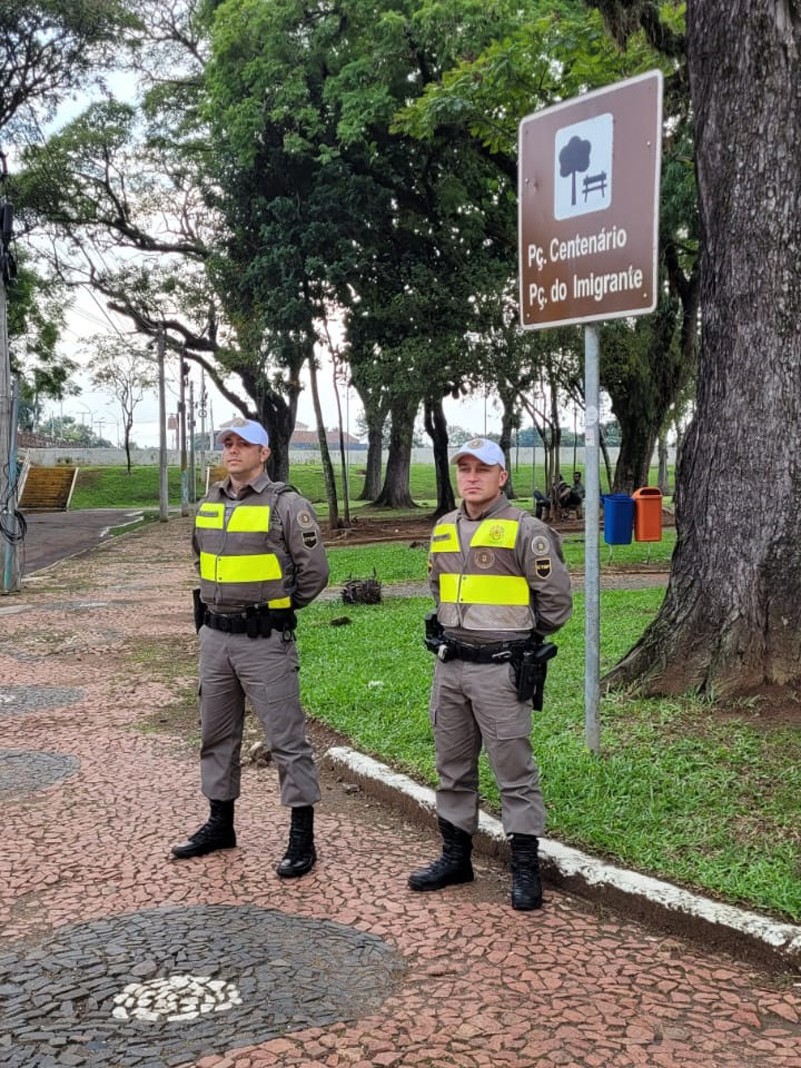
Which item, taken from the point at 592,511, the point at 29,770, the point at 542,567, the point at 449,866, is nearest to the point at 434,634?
the point at 542,567

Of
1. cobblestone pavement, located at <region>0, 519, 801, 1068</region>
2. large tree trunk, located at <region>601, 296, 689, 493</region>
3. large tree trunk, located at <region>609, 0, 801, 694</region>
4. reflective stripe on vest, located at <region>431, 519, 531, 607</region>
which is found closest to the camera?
cobblestone pavement, located at <region>0, 519, 801, 1068</region>

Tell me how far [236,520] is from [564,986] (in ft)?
7.07

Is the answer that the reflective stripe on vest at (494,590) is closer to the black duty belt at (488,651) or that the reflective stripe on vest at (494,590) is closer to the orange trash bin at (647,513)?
the black duty belt at (488,651)

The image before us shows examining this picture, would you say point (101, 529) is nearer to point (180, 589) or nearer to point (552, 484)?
point (552, 484)

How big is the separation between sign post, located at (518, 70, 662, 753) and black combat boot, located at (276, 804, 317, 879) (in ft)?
5.08

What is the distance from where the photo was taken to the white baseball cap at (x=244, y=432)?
4.10 metres

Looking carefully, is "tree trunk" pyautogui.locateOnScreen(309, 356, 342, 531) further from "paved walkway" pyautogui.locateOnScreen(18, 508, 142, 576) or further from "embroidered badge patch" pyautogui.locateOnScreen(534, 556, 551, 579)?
"embroidered badge patch" pyautogui.locateOnScreen(534, 556, 551, 579)

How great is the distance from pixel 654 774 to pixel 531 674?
1.27m

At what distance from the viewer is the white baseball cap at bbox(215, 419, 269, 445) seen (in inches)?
161

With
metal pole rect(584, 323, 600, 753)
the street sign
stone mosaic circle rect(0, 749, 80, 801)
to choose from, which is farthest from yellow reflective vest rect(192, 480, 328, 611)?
stone mosaic circle rect(0, 749, 80, 801)

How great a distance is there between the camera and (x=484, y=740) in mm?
3785

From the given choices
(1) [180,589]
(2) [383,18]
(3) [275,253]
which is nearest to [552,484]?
(3) [275,253]

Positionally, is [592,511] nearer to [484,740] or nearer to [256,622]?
[484,740]

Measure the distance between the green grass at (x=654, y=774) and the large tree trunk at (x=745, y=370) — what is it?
39 cm
